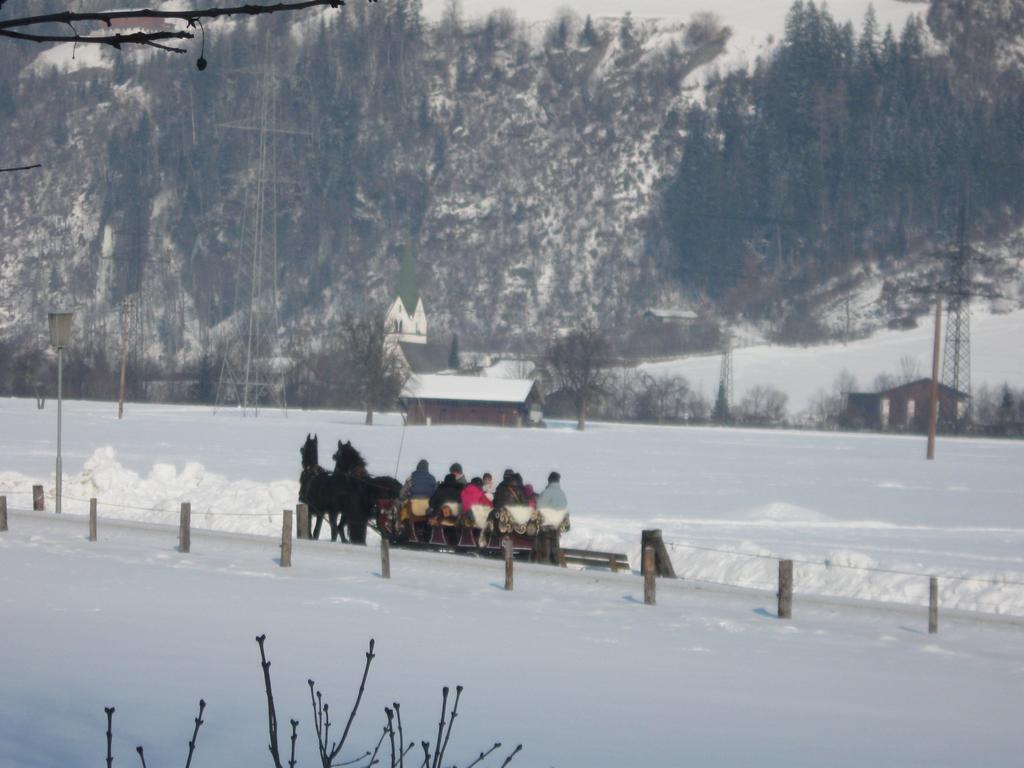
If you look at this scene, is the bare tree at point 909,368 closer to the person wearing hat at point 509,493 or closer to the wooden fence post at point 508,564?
the person wearing hat at point 509,493

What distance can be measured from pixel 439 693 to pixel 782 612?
6314mm

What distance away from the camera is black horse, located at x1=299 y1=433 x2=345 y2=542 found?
2398 centimetres

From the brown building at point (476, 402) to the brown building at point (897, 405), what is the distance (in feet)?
91.7

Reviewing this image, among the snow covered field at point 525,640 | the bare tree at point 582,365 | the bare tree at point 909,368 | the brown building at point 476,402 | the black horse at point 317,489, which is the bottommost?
the snow covered field at point 525,640

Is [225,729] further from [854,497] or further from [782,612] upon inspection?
[854,497]

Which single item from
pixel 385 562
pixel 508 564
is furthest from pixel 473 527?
pixel 508 564

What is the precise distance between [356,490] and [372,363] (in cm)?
7944

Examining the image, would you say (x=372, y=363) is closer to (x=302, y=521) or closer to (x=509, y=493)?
(x=302, y=521)

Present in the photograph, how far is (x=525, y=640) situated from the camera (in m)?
15.8

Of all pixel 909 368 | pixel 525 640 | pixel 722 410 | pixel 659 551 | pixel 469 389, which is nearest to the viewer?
pixel 525 640

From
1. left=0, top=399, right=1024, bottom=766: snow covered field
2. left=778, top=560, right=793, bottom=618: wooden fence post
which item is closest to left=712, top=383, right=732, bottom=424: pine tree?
left=0, top=399, right=1024, bottom=766: snow covered field

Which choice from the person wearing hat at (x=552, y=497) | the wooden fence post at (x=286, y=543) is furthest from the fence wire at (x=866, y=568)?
the wooden fence post at (x=286, y=543)

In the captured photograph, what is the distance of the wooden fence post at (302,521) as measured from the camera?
24.5 m

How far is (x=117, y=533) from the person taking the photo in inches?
1001
